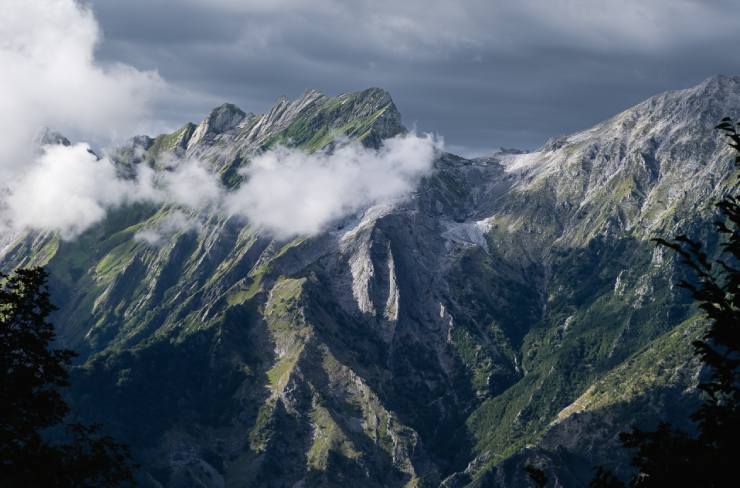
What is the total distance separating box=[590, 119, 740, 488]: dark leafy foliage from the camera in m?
56.0

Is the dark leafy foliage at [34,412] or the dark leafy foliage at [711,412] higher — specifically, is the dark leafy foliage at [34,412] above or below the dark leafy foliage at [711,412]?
above

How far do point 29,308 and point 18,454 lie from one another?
568 inches

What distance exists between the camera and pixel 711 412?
59.0 m

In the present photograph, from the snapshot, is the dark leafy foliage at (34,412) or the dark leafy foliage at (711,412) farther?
the dark leafy foliage at (34,412)

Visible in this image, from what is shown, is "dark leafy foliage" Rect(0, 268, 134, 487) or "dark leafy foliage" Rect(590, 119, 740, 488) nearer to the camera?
"dark leafy foliage" Rect(590, 119, 740, 488)

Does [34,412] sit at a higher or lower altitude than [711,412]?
higher

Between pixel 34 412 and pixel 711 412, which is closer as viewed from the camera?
pixel 711 412

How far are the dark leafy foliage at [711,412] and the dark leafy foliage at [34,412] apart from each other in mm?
40229

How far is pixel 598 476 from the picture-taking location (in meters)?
64.0

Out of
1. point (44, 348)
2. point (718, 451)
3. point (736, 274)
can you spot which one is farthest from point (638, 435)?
point (44, 348)

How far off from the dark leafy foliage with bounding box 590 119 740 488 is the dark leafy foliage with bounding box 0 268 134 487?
4023cm

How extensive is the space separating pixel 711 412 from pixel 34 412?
51940 mm

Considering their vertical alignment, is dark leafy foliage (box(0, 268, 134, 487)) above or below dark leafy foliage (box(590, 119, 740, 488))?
above

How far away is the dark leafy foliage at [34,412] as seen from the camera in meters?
75.4
